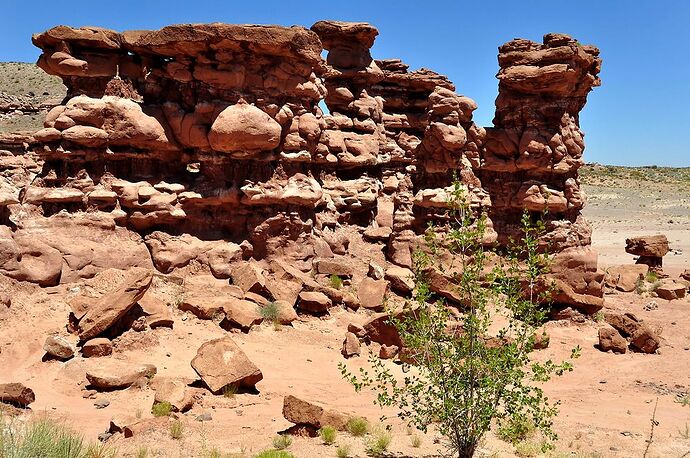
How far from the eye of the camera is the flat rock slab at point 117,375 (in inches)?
329

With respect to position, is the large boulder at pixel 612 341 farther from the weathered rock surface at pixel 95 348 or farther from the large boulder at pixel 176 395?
the weathered rock surface at pixel 95 348

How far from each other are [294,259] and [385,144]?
9257 millimetres

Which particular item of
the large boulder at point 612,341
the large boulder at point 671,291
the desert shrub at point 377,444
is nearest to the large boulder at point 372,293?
the large boulder at point 612,341

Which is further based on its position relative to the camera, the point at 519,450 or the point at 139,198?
the point at 139,198

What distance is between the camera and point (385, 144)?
2205cm

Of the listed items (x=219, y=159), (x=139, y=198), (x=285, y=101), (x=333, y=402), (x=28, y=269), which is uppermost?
(x=285, y=101)

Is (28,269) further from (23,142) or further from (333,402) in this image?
(23,142)

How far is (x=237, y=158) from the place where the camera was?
13.8 m

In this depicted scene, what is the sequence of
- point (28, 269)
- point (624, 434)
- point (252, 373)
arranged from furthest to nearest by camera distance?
point (28, 269)
point (252, 373)
point (624, 434)

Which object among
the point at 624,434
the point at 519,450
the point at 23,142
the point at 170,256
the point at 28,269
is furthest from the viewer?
the point at 23,142

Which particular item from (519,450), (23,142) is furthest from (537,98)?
(23,142)

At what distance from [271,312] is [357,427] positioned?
4.99 metres

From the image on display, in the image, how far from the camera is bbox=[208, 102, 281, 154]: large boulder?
43.5ft

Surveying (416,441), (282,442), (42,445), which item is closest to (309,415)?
(282,442)
